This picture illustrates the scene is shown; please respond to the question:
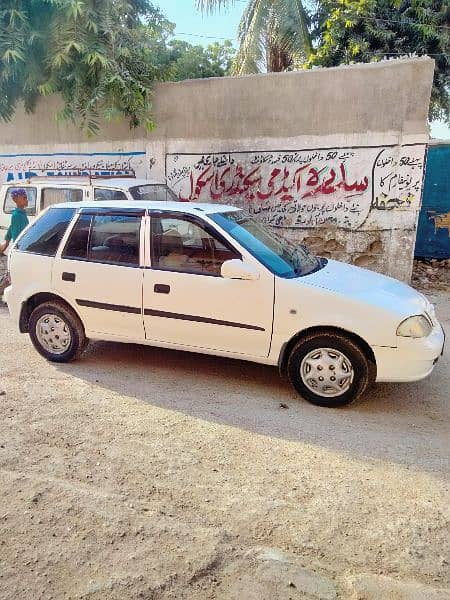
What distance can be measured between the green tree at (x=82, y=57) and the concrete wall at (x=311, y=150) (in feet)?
1.90

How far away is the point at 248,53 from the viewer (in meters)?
13.6

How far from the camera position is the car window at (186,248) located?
14.0ft

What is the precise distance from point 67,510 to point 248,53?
1356 cm

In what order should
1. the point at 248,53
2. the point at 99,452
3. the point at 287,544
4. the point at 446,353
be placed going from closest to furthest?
the point at 287,544, the point at 99,452, the point at 446,353, the point at 248,53

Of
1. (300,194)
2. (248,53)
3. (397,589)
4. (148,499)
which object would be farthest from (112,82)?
(397,589)

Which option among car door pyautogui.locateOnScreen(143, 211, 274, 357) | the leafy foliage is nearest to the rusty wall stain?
the leafy foliage

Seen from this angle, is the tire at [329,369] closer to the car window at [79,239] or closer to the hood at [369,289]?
the hood at [369,289]

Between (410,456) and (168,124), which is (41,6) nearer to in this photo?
(168,124)

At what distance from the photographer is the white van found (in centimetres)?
740

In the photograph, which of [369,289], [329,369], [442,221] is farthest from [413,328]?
[442,221]

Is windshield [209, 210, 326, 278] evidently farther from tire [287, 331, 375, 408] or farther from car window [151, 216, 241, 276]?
tire [287, 331, 375, 408]

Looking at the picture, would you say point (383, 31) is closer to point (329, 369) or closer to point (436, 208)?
point (436, 208)

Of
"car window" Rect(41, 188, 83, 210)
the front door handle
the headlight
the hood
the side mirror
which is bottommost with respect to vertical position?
the headlight

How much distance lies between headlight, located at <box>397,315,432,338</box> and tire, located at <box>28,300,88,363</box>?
9.49ft
